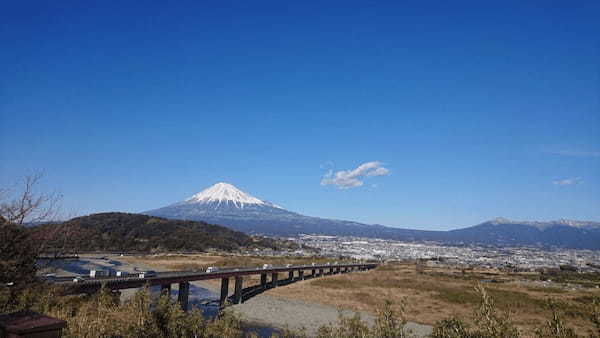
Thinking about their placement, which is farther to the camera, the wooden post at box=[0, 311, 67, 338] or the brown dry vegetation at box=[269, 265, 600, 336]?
the brown dry vegetation at box=[269, 265, 600, 336]

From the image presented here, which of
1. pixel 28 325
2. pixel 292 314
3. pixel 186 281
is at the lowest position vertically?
pixel 292 314

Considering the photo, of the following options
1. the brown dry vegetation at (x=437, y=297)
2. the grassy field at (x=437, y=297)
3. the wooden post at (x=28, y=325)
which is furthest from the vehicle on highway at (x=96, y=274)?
the wooden post at (x=28, y=325)

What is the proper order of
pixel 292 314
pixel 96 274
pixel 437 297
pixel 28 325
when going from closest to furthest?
pixel 28 325 < pixel 96 274 < pixel 292 314 < pixel 437 297

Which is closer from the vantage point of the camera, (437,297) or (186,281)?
(186,281)

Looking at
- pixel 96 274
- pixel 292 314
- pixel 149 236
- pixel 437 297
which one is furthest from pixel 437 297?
pixel 149 236

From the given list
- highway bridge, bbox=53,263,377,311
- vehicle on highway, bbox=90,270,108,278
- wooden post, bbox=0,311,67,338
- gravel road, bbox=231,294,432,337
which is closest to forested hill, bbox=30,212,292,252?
highway bridge, bbox=53,263,377,311

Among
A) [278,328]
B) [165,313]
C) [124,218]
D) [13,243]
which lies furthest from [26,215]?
[124,218]

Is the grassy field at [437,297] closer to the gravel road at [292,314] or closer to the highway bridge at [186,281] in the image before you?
the gravel road at [292,314]

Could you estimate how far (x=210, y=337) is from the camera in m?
10.8

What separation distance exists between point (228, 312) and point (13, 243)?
30.9 feet

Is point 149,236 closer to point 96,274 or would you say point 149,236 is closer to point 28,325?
point 96,274

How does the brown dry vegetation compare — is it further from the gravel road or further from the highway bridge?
the highway bridge

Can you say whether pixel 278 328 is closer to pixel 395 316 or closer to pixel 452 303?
pixel 452 303

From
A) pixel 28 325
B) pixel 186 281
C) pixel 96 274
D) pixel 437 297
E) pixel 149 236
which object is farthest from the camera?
pixel 149 236
